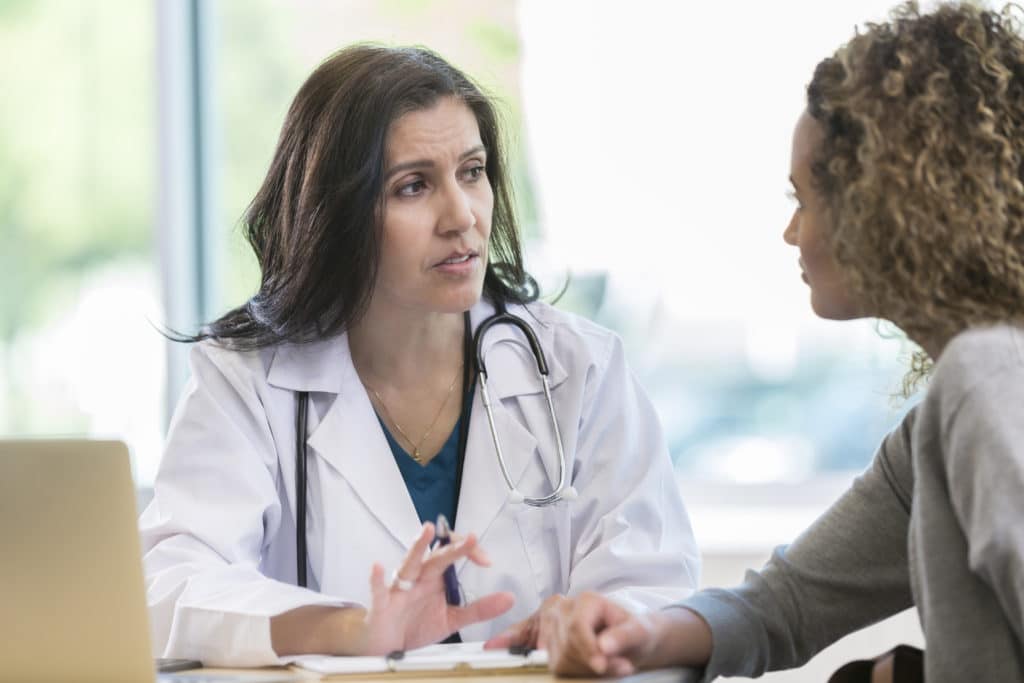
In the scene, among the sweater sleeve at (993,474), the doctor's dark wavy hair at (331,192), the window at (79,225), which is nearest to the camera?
the sweater sleeve at (993,474)

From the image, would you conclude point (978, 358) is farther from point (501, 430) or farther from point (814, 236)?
point (501, 430)

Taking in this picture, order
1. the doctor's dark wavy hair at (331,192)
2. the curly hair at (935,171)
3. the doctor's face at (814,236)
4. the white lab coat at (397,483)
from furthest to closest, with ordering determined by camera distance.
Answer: the doctor's dark wavy hair at (331,192), the white lab coat at (397,483), the doctor's face at (814,236), the curly hair at (935,171)

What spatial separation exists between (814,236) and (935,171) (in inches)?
6.5

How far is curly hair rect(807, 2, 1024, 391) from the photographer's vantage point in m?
1.13

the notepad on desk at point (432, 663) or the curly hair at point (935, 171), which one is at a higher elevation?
the curly hair at point (935, 171)

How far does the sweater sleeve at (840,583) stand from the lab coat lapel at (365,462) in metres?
0.52

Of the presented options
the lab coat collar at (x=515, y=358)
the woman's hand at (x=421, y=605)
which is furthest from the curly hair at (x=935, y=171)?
the lab coat collar at (x=515, y=358)

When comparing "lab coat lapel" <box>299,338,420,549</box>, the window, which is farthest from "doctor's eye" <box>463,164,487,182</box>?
the window

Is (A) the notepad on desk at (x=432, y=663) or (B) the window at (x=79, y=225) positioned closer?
(A) the notepad on desk at (x=432, y=663)

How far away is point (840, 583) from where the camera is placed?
1.36 meters

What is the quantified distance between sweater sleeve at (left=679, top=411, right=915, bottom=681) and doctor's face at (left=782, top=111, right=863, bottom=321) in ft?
0.52

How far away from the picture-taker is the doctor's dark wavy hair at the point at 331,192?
5.89 feet

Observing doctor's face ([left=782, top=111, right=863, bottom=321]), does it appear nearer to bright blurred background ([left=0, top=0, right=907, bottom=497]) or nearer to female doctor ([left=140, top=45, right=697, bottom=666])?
female doctor ([left=140, top=45, right=697, bottom=666])

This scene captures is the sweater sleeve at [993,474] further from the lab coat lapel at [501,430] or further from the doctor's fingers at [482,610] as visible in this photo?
the lab coat lapel at [501,430]
